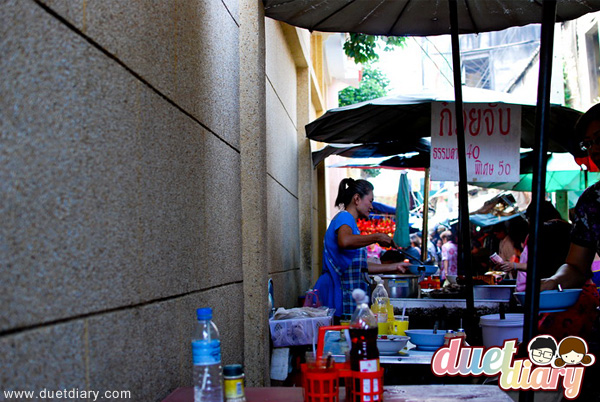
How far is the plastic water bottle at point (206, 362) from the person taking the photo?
219cm

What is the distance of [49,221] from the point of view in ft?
A: 5.40

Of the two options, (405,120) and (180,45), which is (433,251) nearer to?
(405,120)

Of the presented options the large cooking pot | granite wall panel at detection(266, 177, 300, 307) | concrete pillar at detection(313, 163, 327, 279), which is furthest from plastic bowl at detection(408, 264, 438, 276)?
concrete pillar at detection(313, 163, 327, 279)

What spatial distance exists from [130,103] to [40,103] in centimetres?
65

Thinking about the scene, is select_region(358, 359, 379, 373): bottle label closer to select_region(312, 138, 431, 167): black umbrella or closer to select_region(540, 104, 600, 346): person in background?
select_region(540, 104, 600, 346): person in background

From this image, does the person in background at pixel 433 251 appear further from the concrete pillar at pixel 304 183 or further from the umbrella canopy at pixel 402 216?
the concrete pillar at pixel 304 183

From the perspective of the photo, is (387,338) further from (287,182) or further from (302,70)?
(302,70)

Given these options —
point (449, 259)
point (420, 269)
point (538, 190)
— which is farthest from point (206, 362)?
point (449, 259)

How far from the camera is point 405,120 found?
289 inches

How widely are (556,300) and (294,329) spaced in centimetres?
196

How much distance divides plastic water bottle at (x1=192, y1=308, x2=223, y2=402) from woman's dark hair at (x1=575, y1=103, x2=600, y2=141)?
2.64 meters

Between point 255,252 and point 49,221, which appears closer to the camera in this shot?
point 49,221

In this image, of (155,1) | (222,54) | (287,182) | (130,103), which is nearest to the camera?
(130,103)

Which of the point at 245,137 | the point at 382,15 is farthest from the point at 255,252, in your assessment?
the point at 382,15
